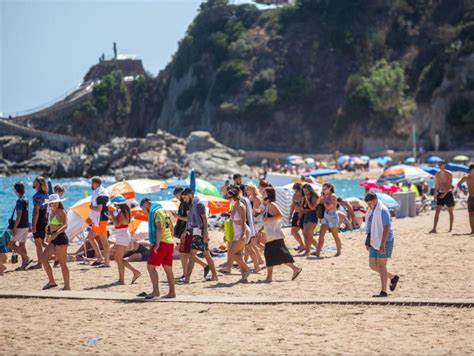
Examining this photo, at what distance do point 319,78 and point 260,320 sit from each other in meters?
86.4

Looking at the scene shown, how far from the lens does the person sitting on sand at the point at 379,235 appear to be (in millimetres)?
11133

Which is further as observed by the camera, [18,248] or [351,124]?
[351,124]

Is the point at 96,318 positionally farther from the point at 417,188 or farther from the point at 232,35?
the point at 232,35

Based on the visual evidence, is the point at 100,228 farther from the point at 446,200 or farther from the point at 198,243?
the point at 446,200

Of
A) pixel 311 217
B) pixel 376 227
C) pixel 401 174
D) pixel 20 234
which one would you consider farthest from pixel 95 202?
pixel 401 174

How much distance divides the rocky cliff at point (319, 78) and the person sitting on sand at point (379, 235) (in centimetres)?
6468

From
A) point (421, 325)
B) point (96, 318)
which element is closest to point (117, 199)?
point (96, 318)

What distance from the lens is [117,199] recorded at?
1339 cm

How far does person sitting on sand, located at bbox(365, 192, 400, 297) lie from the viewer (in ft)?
36.5

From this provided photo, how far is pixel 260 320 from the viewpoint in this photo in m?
10.2

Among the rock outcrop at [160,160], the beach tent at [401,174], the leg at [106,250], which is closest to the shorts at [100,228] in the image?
the leg at [106,250]

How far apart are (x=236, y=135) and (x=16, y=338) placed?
88.4 m

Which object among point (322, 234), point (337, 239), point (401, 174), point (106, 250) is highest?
point (401, 174)

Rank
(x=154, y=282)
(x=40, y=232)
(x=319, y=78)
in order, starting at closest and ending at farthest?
(x=154, y=282)
(x=40, y=232)
(x=319, y=78)
